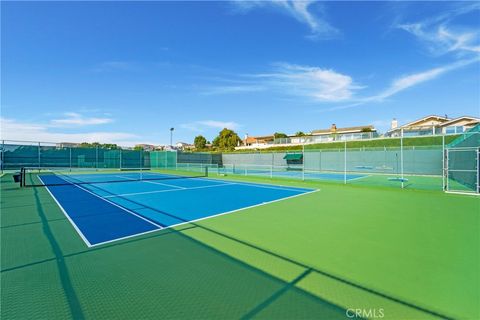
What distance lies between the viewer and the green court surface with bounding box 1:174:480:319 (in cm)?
249

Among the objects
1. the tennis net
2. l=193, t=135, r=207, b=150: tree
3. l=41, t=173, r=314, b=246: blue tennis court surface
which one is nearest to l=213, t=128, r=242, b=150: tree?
l=193, t=135, r=207, b=150: tree

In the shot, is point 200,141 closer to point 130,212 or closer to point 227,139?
point 227,139

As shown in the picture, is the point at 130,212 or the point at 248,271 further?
the point at 130,212

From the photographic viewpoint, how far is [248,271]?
3.27 m

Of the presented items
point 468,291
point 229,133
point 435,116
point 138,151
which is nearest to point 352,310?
point 468,291

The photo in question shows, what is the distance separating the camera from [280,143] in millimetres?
45406

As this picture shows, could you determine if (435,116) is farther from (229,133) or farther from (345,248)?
(345,248)

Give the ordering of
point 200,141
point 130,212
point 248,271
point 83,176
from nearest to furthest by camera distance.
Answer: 1. point 248,271
2. point 130,212
3. point 83,176
4. point 200,141

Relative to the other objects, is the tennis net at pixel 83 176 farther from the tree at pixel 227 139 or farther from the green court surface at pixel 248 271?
the tree at pixel 227 139

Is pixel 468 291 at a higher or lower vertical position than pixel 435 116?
lower

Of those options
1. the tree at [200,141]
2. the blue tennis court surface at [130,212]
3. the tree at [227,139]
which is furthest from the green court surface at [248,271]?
the tree at [200,141]

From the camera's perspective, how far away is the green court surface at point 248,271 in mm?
2488

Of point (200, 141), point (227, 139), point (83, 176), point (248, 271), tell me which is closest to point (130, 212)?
point (248, 271)

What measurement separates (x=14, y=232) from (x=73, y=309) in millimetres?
3814
